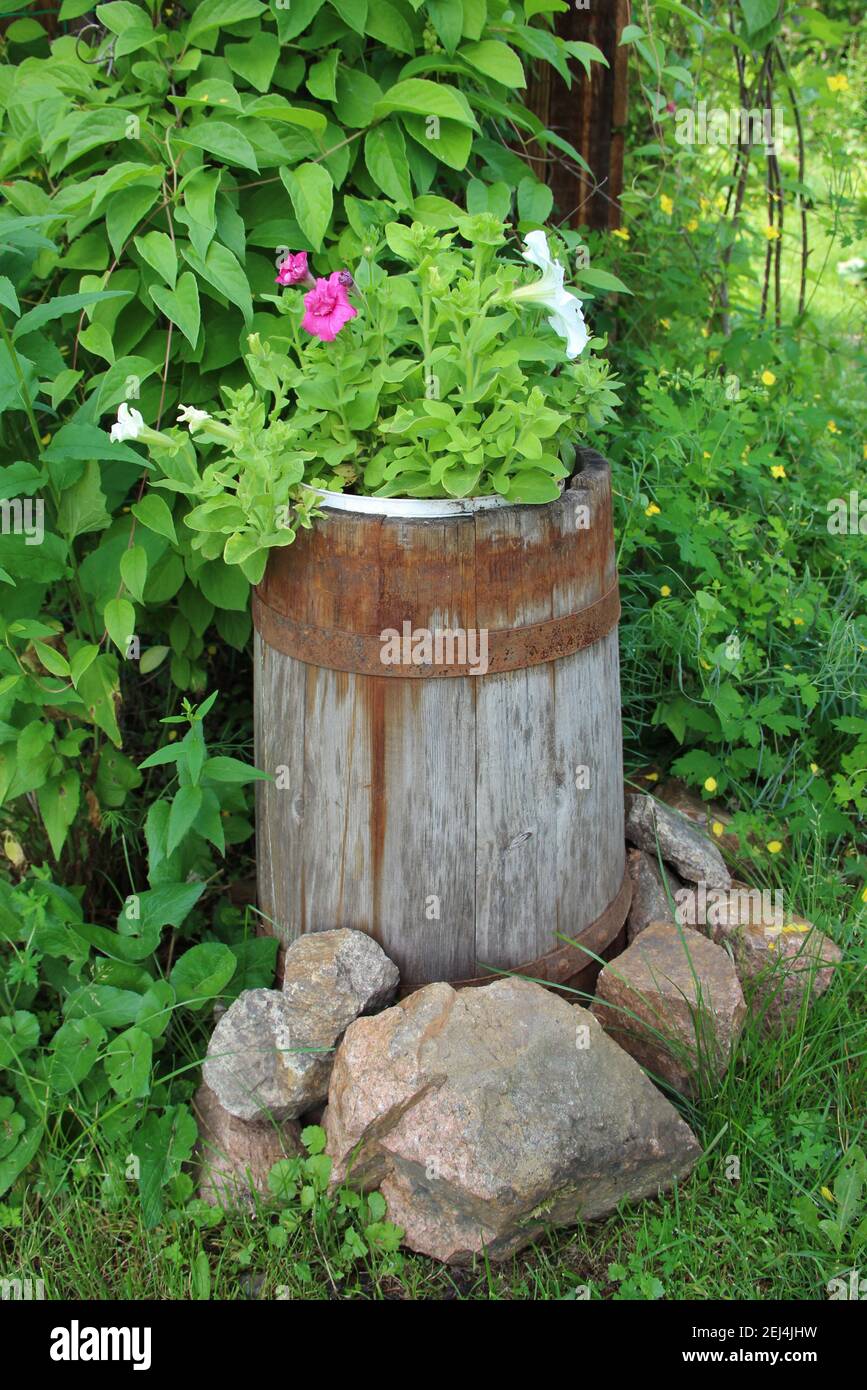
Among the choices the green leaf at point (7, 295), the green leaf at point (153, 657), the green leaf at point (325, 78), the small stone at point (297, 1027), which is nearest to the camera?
the green leaf at point (7, 295)

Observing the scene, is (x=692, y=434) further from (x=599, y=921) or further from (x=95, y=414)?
(x=95, y=414)

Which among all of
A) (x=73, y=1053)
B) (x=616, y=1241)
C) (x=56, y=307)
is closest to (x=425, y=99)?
(x=56, y=307)

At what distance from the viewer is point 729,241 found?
3951 mm

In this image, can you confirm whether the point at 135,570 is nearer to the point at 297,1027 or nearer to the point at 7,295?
the point at 7,295

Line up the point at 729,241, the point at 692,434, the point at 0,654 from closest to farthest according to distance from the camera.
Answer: the point at 0,654 < the point at 692,434 < the point at 729,241

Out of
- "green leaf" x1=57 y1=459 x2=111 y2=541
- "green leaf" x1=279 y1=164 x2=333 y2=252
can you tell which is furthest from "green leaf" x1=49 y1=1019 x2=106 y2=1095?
"green leaf" x1=279 y1=164 x2=333 y2=252

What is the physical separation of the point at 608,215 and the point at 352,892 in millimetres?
2486

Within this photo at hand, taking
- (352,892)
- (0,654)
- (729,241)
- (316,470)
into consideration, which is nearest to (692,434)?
(729,241)

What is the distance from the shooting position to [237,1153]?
2.35 m

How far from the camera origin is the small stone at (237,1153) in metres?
2.30

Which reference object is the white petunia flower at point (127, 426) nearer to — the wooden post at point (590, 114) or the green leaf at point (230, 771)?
the green leaf at point (230, 771)

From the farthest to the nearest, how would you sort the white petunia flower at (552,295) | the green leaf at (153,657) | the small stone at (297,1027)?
the green leaf at (153,657)
the small stone at (297,1027)
the white petunia flower at (552,295)

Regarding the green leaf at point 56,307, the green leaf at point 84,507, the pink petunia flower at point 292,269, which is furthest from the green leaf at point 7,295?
the pink petunia flower at point 292,269

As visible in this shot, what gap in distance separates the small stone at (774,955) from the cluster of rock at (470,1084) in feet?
0.18
